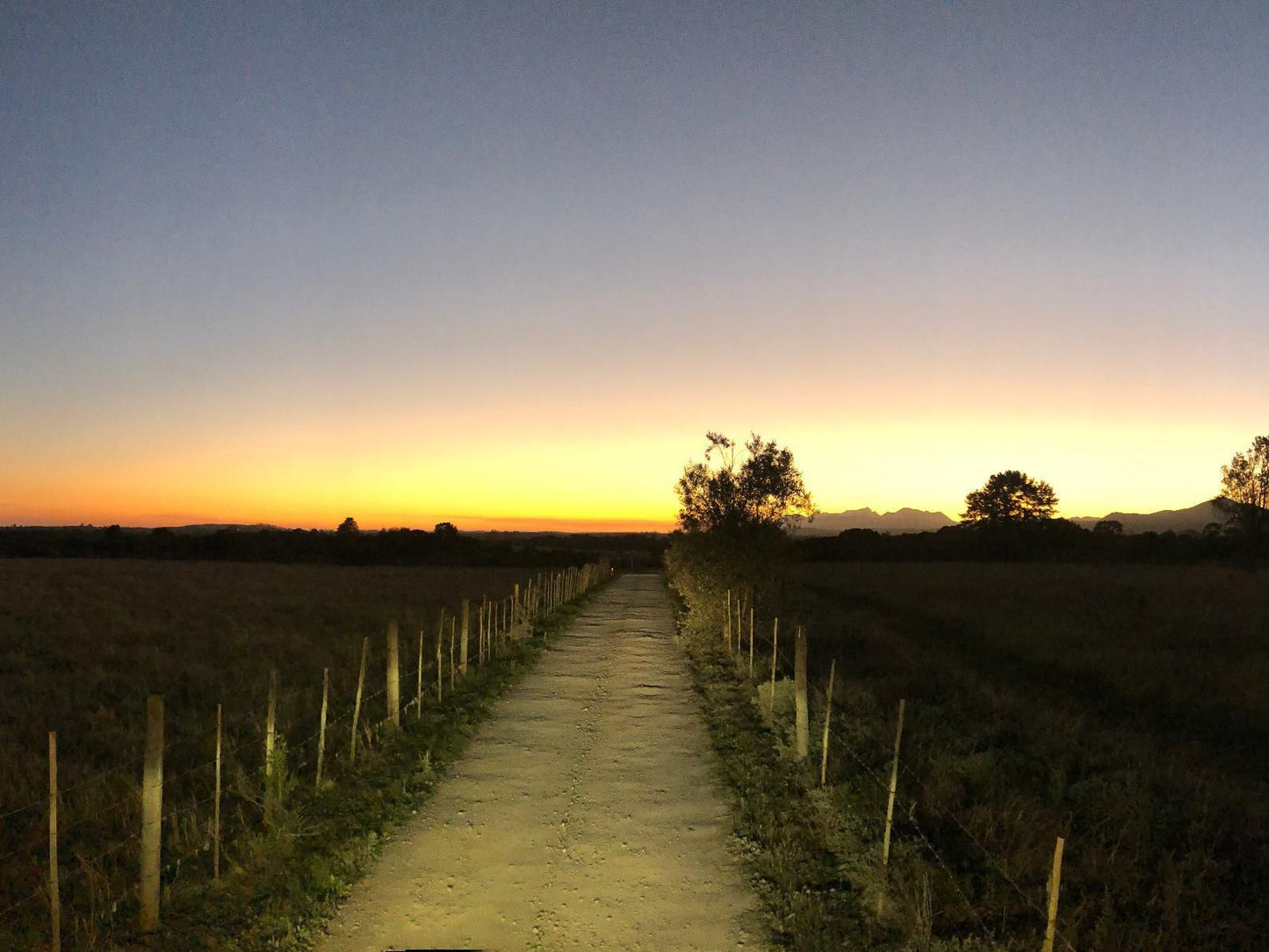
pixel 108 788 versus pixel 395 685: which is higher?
pixel 395 685

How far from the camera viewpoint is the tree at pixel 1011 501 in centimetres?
10638

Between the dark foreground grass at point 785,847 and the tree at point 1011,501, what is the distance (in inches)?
4116

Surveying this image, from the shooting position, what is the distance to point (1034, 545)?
302 feet

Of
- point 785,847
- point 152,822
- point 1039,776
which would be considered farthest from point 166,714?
point 1039,776

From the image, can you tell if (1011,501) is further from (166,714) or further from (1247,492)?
(166,714)

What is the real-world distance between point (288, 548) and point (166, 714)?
342 ft

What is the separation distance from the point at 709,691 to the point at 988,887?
888 cm

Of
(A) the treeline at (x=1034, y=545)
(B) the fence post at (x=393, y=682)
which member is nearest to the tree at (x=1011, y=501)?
(A) the treeline at (x=1034, y=545)

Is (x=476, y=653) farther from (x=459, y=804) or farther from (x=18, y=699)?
(x=459, y=804)

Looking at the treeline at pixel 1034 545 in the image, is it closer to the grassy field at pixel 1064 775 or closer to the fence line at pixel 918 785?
the grassy field at pixel 1064 775

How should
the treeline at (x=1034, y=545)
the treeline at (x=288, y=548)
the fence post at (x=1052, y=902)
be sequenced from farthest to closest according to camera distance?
1. the treeline at (x=288, y=548)
2. the treeline at (x=1034, y=545)
3. the fence post at (x=1052, y=902)

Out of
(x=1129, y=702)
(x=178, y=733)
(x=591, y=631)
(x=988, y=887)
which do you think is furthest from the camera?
(x=591, y=631)

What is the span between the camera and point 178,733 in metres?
13.6

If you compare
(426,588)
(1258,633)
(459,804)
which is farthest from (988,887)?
(426,588)
